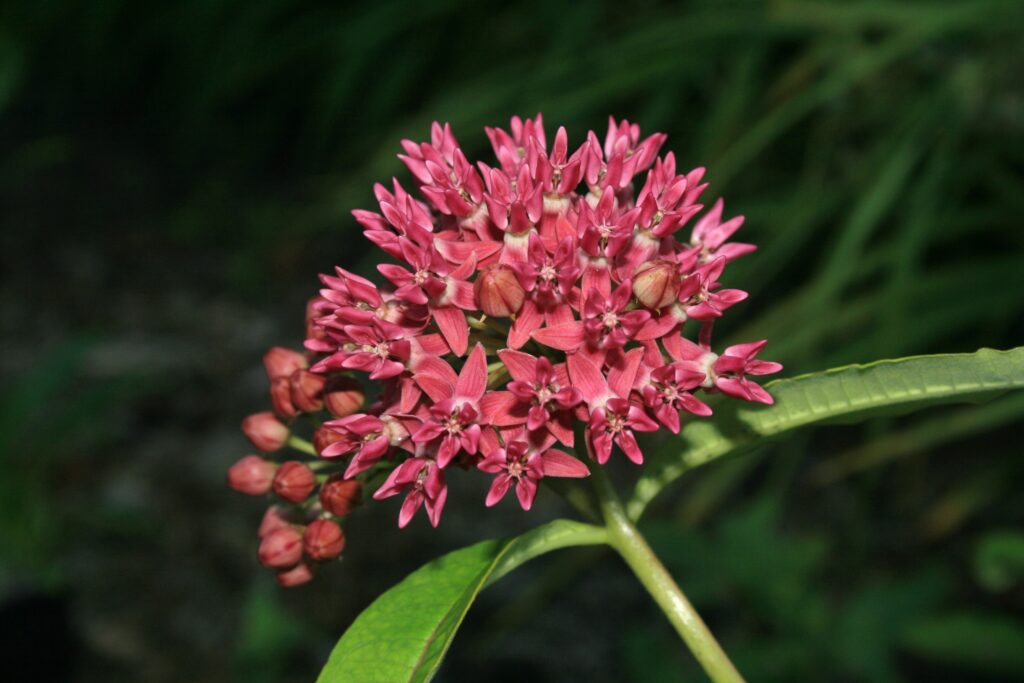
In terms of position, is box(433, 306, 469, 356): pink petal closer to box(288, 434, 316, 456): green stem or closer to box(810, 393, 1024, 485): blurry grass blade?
box(288, 434, 316, 456): green stem

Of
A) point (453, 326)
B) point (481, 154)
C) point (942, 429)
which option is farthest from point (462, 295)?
point (481, 154)

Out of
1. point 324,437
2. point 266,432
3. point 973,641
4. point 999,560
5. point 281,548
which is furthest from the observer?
point 973,641

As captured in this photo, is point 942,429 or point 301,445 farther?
point 942,429

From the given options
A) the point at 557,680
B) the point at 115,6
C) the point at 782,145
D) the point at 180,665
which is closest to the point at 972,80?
the point at 782,145

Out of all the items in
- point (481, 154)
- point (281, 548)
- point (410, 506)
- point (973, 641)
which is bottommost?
point (973, 641)

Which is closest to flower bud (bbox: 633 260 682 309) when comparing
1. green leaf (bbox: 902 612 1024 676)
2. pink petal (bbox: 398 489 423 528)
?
pink petal (bbox: 398 489 423 528)

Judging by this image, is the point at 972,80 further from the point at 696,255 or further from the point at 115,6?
the point at 115,6

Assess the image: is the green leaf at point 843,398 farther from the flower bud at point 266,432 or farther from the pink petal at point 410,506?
the flower bud at point 266,432

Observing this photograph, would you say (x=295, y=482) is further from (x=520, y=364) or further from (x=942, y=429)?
(x=942, y=429)
